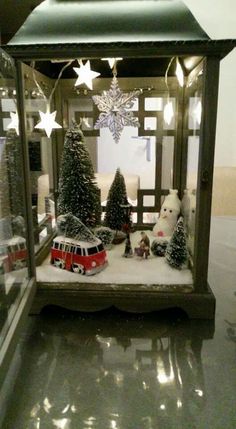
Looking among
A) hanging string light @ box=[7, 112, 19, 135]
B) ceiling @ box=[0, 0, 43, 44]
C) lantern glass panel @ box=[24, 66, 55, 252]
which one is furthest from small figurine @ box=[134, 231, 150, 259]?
ceiling @ box=[0, 0, 43, 44]

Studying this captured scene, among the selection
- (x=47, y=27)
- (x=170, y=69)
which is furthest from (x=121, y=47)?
(x=170, y=69)

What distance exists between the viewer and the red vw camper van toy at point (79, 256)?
0.94 metres

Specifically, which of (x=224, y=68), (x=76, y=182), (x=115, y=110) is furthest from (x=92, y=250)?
(x=224, y=68)

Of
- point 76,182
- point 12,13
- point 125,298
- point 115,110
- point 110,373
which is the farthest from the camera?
point 12,13

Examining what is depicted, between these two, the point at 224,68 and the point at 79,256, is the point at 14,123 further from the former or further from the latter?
the point at 224,68

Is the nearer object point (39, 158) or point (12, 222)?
point (12, 222)

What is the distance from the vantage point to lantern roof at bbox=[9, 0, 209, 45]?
76 cm

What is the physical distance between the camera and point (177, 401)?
2.08 feet

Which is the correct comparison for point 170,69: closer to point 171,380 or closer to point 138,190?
point 138,190

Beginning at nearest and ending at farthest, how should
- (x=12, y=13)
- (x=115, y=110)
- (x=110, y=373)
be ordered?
(x=110, y=373) → (x=115, y=110) → (x=12, y=13)

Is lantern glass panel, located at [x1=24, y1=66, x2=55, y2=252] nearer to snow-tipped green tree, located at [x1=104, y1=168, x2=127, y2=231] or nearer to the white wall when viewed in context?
snow-tipped green tree, located at [x1=104, y1=168, x2=127, y2=231]

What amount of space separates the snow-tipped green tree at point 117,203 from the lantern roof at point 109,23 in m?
0.52

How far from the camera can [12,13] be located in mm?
1293

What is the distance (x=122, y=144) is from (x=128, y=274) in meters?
0.54
